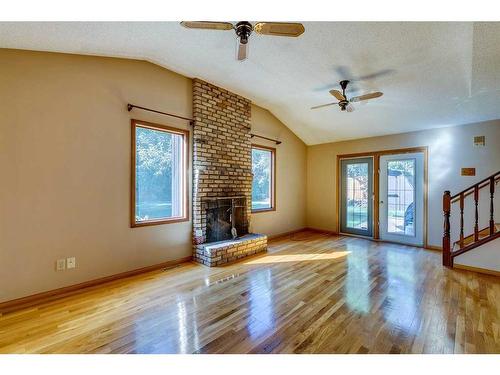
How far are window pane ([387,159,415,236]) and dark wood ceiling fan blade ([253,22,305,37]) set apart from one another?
4.36 m

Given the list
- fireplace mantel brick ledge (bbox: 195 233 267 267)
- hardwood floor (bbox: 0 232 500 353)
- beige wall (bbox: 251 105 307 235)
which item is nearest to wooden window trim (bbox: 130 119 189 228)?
fireplace mantel brick ledge (bbox: 195 233 267 267)

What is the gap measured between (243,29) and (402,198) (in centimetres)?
478

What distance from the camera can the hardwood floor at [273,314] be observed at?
1896 mm

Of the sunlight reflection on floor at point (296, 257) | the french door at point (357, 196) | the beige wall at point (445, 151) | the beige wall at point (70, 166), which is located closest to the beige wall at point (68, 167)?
the beige wall at point (70, 166)

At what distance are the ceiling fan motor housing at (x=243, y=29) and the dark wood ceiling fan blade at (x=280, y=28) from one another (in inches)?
8.5

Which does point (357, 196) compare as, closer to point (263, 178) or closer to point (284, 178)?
point (284, 178)

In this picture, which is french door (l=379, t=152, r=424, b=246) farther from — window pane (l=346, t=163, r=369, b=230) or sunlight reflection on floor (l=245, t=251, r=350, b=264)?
sunlight reflection on floor (l=245, t=251, r=350, b=264)

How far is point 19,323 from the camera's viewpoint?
2201 mm

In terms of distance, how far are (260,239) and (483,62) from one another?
12.3 ft

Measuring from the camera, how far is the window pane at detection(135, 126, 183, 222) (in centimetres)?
353

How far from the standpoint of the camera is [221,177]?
4.36 m

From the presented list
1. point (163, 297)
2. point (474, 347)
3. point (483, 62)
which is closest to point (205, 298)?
point (163, 297)

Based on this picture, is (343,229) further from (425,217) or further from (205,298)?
(205,298)

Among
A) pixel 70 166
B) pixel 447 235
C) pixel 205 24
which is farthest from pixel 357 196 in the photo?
pixel 70 166
